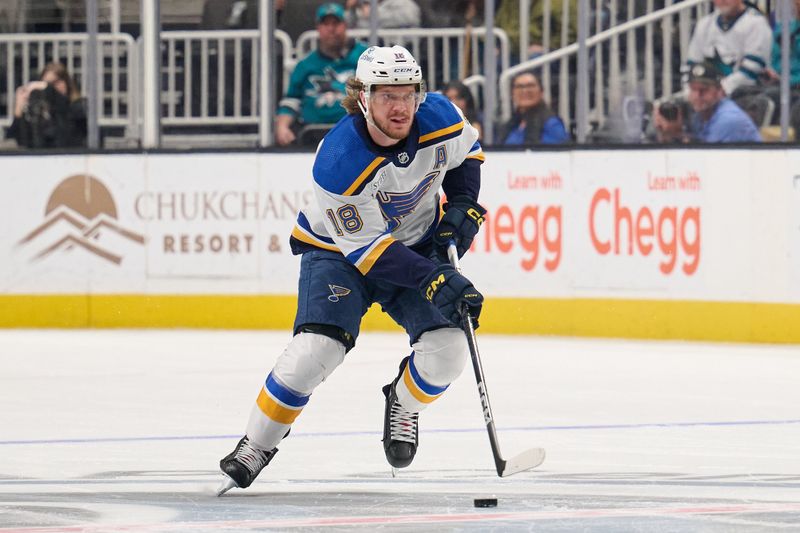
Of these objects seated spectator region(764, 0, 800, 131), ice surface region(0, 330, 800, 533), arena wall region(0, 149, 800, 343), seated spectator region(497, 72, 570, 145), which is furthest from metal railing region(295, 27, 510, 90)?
ice surface region(0, 330, 800, 533)

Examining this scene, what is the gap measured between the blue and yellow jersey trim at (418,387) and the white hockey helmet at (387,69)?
78cm

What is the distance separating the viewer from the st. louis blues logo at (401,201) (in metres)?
4.76

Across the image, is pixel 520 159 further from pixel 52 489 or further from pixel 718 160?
pixel 52 489

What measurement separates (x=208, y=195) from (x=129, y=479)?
5449 millimetres

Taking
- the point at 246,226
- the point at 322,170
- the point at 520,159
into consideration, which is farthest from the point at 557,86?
the point at 322,170

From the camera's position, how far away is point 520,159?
386 inches

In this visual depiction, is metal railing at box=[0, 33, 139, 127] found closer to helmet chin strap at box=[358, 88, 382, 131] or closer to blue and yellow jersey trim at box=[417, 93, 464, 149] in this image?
blue and yellow jersey trim at box=[417, 93, 464, 149]

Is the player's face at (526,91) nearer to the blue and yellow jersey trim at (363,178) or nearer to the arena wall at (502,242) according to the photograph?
the arena wall at (502,242)

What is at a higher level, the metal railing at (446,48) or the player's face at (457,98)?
the metal railing at (446,48)

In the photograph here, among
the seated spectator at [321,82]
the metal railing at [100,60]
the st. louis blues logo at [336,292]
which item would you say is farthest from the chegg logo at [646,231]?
the st. louis blues logo at [336,292]

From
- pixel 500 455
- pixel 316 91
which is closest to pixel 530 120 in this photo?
pixel 316 91

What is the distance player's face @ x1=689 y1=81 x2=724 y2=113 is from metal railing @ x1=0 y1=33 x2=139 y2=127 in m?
3.38

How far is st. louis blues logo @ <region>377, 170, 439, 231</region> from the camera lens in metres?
4.76

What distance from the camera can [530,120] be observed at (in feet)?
32.6
